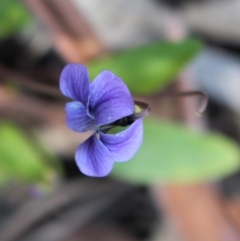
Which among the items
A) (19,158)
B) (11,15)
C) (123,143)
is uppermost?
(11,15)

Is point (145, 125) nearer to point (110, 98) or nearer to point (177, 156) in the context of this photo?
point (177, 156)

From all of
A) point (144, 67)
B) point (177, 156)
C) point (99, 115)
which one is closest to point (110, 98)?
point (99, 115)

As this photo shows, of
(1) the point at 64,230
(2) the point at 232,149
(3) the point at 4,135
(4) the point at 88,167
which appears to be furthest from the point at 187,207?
(4) the point at 88,167

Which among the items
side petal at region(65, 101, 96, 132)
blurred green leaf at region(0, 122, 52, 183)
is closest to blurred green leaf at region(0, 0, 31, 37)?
blurred green leaf at region(0, 122, 52, 183)

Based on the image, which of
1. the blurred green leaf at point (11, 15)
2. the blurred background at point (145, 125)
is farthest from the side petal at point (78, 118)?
the blurred green leaf at point (11, 15)

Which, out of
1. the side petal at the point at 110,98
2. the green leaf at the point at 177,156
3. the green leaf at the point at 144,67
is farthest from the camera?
the green leaf at the point at 177,156

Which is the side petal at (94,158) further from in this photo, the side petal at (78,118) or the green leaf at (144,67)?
the green leaf at (144,67)

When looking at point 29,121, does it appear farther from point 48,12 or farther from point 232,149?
point 232,149
